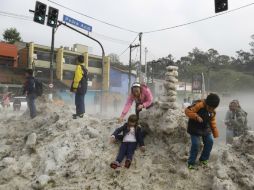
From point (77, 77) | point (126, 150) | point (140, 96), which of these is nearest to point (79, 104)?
point (77, 77)

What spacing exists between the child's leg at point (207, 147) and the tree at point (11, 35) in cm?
5678

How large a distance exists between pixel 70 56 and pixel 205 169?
50085 millimetres

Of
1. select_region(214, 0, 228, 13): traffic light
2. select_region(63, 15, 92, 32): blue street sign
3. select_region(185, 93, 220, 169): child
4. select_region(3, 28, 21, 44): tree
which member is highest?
select_region(3, 28, 21, 44): tree

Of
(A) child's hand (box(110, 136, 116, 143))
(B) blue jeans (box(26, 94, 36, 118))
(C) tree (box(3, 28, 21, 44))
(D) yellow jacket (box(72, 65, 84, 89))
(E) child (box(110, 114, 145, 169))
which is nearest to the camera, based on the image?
(E) child (box(110, 114, 145, 169))

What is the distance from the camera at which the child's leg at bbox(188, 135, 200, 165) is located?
21.0ft

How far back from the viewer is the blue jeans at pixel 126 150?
680 centimetres

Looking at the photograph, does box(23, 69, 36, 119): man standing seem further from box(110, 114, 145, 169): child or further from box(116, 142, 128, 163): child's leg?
box(116, 142, 128, 163): child's leg

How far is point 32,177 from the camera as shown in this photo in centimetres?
693

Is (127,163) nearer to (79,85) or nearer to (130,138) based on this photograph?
(130,138)

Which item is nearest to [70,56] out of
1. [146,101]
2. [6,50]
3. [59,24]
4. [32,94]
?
[6,50]

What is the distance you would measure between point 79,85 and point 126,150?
276 centimetres

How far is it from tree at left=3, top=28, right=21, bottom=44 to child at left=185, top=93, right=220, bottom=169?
186 ft

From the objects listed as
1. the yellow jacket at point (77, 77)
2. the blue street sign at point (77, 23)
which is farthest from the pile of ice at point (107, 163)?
the blue street sign at point (77, 23)

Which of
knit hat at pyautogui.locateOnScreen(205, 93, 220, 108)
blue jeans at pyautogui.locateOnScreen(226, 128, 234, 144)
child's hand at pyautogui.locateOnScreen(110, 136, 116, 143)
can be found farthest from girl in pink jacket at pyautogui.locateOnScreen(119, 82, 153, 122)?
blue jeans at pyautogui.locateOnScreen(226, 128, 234, 144)
